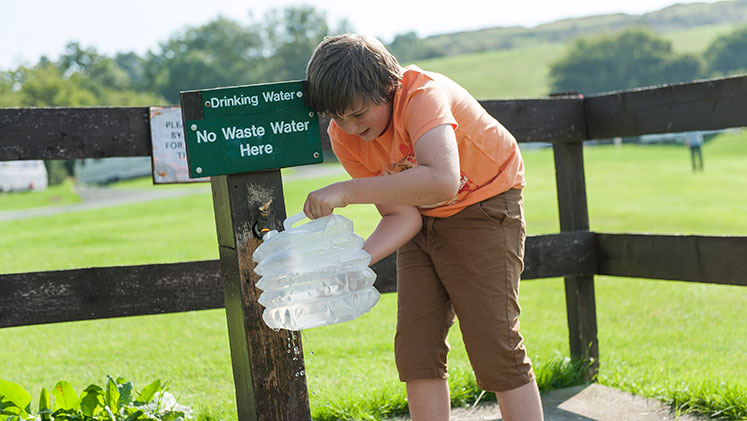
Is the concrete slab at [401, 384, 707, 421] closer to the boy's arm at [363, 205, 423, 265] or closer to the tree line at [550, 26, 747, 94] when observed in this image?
the boy's arm at [363, 205, 423, 265]

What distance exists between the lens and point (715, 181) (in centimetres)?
1942

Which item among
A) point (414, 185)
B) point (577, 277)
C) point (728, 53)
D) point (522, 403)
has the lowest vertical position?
point (522, 403)

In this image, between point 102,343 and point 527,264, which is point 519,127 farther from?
point 102,343

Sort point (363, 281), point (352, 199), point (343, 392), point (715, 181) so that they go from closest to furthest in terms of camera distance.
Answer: point (352, 199)
point (363, 281)
point (343, 392)
point (715, 181)

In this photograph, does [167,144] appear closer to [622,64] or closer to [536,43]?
[622,64]

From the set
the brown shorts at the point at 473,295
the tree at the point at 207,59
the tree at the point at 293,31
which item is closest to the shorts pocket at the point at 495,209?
the brown shorts at the point at 473,295

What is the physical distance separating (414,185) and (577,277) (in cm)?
210

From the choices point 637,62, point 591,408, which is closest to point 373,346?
point 591,408

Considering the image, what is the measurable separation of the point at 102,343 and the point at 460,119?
4.21 meters

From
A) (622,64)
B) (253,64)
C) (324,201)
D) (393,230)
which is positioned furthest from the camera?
(253,64)

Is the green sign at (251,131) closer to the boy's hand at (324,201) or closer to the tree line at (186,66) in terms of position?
the boy's hand at (324,201)

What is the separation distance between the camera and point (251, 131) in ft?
7.29

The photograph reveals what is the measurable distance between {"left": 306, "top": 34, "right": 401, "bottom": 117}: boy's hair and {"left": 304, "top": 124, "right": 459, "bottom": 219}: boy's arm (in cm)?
23

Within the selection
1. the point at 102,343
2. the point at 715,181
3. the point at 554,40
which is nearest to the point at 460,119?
the point at 102,343
